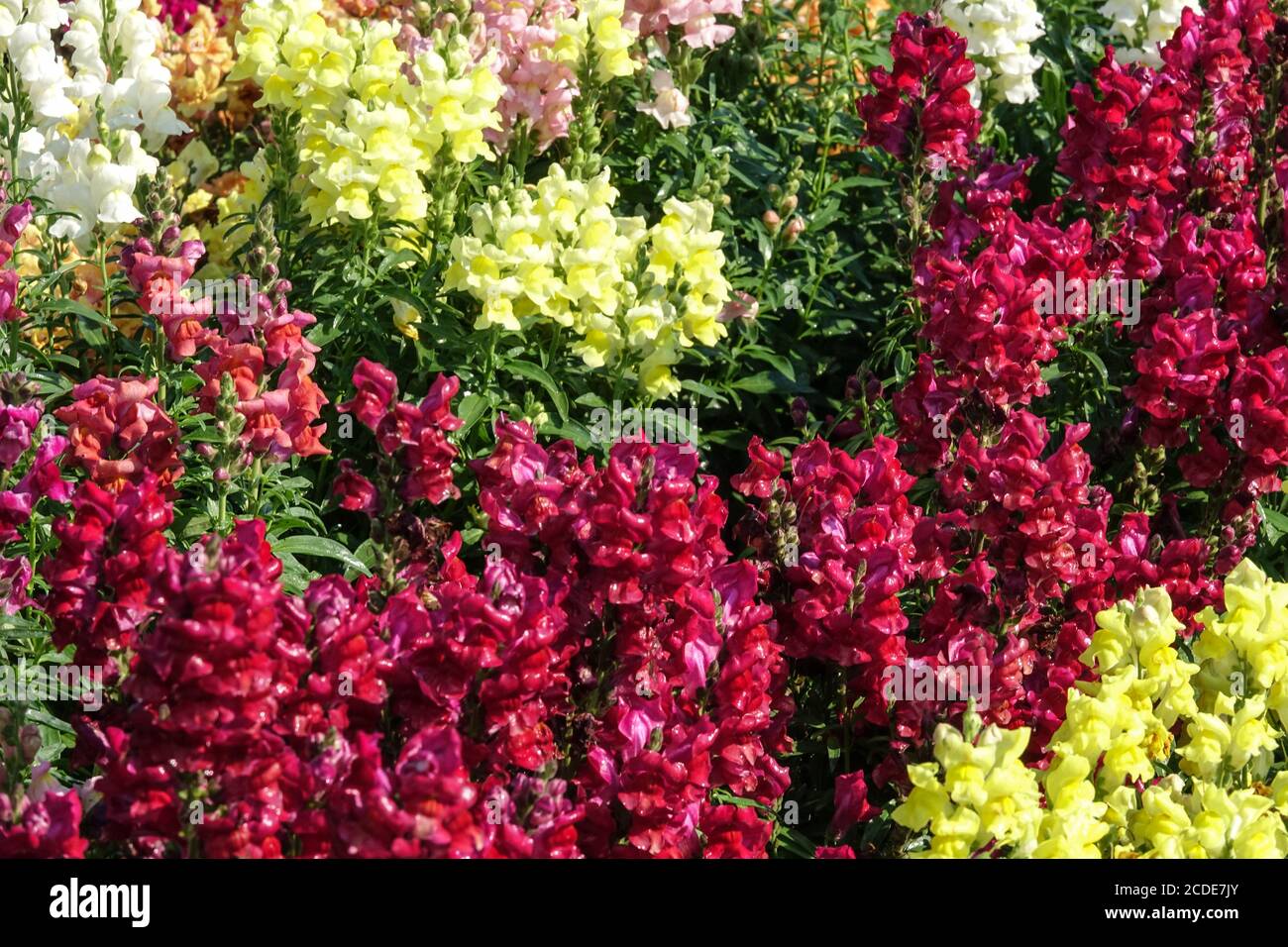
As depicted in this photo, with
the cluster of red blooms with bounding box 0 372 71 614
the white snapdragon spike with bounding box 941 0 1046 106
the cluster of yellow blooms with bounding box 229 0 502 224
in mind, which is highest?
the white snapdragon spike with bounding box 941 0 1046 106

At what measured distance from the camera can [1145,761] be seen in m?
4.22

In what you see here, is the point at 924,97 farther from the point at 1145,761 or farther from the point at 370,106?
the point at 1145,761

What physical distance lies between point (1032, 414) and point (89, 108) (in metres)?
3.42

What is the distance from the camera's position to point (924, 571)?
16.0ft

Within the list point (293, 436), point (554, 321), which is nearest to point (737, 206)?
point (554, 321)

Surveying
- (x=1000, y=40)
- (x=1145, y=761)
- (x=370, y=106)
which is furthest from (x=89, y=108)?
(x=1145, y=761)

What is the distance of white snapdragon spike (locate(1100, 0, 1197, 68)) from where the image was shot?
7324mm

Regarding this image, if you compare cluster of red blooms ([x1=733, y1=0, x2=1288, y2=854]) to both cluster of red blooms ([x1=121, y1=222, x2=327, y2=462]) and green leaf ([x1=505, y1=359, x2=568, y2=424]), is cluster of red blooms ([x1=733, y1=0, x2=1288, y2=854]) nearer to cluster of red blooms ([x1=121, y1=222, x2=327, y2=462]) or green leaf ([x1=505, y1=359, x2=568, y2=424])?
green leaf ([x1=505, y1=359, x2=568, y2=424])

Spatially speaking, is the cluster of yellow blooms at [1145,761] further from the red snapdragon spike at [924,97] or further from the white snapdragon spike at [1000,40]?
the white snapdragon spike at [1000,40]

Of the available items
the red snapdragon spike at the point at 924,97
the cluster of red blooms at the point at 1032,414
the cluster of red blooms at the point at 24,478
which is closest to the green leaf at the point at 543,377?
the cluster of red blooms at the point at 1032,414

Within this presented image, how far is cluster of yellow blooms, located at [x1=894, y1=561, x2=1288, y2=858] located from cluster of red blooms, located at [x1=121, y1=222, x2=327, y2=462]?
1.79 m

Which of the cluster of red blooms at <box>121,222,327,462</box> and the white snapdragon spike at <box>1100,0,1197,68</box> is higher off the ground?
the white snapdragon spike at <box>1100,0,1197,68</box>

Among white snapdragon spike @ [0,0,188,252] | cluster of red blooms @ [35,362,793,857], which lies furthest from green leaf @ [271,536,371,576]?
white snapdragon spike @ [0,0,188,252]

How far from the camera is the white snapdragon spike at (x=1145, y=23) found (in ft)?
24.0
